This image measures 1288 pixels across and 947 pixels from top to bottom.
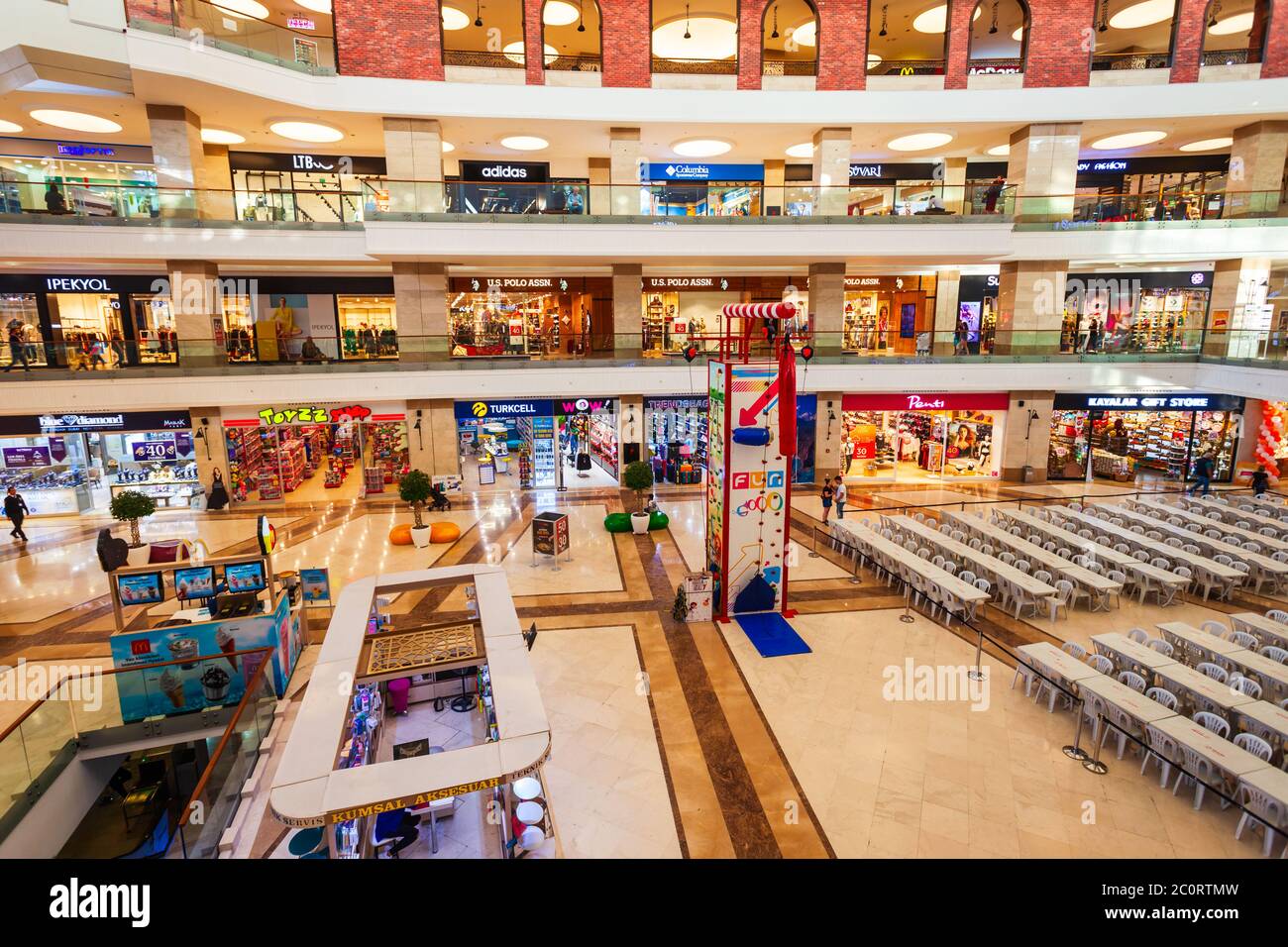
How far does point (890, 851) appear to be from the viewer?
23.4 feet

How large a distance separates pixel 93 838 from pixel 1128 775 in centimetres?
1373

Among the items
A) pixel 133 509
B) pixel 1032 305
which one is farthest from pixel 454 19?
pixel 1032 305

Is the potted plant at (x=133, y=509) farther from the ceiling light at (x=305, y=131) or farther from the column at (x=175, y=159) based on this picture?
the ceiling light at (x=305, y=131)

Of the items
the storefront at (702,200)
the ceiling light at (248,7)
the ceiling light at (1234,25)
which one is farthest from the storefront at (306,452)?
the ceiling light at (1234,25)

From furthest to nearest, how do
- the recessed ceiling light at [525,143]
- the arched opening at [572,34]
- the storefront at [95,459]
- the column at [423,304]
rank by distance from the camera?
1. the recessed ceiling light at [525,143]
2. the column at [423,304]
3. the arched opening at [572,34]
4. the storefront at [95,459]

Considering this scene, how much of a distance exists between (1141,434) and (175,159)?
32032 mm

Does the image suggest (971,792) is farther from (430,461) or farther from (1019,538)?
(430,461)

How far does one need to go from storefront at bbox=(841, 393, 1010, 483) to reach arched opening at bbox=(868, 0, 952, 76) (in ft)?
33.3

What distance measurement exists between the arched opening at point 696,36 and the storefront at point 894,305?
892cm

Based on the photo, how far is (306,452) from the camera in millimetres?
24453

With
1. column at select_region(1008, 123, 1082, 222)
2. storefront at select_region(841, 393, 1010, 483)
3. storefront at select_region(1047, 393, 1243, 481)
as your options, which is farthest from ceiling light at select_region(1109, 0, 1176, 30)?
storefront at select_region(841, 393, 1010, 483)

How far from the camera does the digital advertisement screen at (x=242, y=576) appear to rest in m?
11.4

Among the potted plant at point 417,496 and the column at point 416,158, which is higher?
the column at point 416,158
